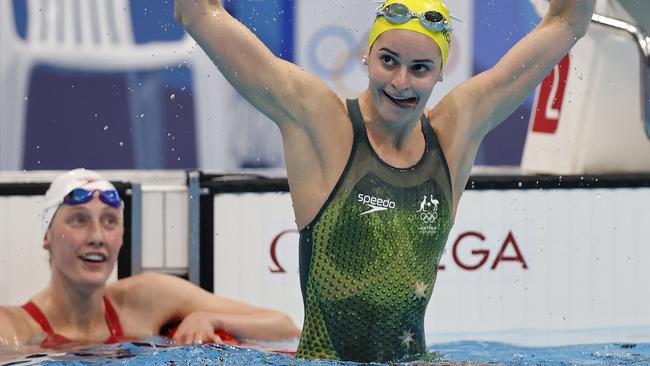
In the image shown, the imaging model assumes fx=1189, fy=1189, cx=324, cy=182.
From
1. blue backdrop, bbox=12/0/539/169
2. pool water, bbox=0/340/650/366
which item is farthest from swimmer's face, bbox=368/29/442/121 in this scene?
blue backdrop, bbox=12/0/539/169

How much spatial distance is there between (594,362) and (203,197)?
1590 mm

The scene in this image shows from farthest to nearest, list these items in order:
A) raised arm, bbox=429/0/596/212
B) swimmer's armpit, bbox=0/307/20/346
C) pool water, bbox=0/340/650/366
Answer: swimmer's armpit, bbox=0/307/20/346 < pool water, bbox=0/340/650/366 < raised arm, bbox=429/0/596/212

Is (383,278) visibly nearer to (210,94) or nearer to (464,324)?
(464,324)

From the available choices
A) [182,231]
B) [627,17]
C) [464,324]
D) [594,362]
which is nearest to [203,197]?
[182,231]

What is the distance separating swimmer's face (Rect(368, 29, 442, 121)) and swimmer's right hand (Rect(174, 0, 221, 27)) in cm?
39

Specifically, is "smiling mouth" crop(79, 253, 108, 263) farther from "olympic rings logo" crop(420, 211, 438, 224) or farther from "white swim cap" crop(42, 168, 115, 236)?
"olympic rings logo" crop(420, 211, 438, 224)

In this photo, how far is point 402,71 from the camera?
2676 mm

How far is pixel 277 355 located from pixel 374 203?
1.78 feet

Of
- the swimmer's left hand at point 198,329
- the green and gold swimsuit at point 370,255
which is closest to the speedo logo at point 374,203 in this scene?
the green and gold swimsuit at point 370,255

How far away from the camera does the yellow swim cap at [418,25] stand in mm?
2744

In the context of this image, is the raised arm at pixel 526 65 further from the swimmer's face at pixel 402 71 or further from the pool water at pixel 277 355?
the pool water at pixel 277 355

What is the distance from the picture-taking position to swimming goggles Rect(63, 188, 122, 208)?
4113mm

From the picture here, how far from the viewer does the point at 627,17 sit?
5031 mm

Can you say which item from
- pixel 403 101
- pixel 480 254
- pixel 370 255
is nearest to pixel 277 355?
pixel 370 255
